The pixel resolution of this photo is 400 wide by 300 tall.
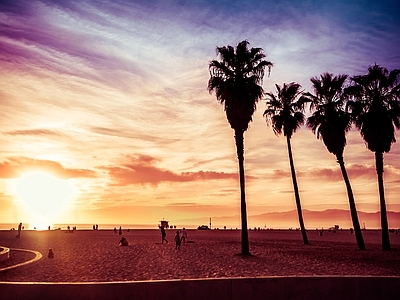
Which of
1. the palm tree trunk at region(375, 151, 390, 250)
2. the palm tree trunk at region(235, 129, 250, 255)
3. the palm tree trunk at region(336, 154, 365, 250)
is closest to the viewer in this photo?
the palm tree trunk at region(235, 129, 250, 255)

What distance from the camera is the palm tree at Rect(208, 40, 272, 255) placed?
2909 centimetres

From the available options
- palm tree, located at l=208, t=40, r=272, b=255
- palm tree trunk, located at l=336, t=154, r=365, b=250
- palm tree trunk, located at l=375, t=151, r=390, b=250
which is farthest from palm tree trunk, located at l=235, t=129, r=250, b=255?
palm tree trunk, located at l=375, t=151, r=390, b=250

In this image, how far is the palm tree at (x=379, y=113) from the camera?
3331 centimetres

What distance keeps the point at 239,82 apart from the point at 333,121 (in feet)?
33.6

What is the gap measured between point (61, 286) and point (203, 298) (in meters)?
2.68

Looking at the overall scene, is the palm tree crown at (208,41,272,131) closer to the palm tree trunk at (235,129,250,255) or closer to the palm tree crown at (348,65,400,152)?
the palm tree trunk at (235,129,250,255)

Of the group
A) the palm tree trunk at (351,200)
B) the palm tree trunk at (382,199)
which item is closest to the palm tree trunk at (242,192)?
the palm tree trunk at (351,200)

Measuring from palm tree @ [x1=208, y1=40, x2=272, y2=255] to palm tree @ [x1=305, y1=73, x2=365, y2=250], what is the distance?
826 centimetres

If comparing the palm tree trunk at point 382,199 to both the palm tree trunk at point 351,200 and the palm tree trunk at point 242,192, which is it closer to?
the palm tree trunk at point 351,200

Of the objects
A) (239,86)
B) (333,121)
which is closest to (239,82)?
(239,86)

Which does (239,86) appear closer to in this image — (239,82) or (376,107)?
(239,82)

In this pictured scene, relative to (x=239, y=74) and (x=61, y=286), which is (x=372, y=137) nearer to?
(x=239, y=74)

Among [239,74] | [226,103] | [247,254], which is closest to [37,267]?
[247,254]

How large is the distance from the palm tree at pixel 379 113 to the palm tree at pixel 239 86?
9.91 meters
